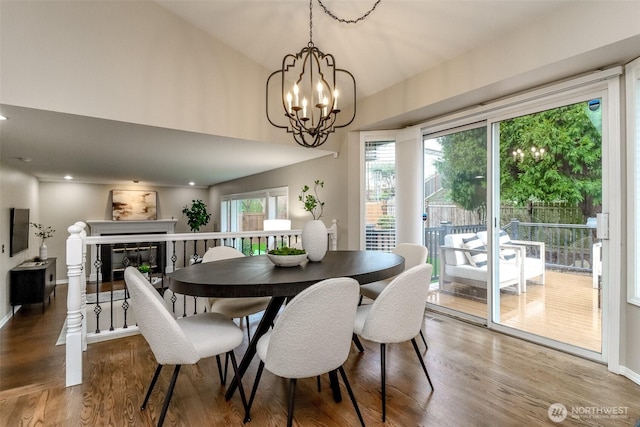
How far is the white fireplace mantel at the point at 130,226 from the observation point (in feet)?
23.0

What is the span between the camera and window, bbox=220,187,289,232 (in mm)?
5625

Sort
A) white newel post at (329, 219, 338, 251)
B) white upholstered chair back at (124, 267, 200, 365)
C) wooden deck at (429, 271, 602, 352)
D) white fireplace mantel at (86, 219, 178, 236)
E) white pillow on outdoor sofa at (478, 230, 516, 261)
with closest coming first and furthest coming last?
white upholstered chair back at (124, 267, 200, 365)
wooden deck at (429, 271, 602, 352)
white pillow on outdoor sofa at (478, 230, 516, 261)
white newel post at (329, 219, 338, 251)
white fireplace mantel at (86, 219, 178, 236)

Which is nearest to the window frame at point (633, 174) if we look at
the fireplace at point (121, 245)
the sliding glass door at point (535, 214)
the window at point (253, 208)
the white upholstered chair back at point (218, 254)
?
the sliding glass door at point (535, 214)

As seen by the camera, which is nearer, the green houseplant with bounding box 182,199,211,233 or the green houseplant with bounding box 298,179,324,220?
the green houseplant with bounding box 298,179,324,220

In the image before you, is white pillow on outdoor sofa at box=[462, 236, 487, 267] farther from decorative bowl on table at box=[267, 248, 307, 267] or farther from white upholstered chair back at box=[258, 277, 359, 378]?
white upholstered chair back at box=[258, 277, 359, 378]

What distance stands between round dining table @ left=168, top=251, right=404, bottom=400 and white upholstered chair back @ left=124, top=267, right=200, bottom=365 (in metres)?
0.14

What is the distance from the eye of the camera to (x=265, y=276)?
1.69m

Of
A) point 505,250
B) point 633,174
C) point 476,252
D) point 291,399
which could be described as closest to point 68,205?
point 291,399

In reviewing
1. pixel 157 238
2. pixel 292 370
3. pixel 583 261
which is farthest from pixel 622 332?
pixel 157 238

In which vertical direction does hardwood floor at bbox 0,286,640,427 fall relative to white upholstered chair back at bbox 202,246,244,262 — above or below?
below

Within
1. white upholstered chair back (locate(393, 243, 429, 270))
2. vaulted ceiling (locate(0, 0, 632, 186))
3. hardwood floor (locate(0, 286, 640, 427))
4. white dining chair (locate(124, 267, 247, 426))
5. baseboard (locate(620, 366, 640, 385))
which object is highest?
vaulted ceiling (locate(0, 0, 632, 186))

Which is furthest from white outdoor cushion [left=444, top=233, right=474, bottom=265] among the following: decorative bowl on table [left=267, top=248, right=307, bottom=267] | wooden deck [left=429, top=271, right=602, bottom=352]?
decorative bowl on table [left=267, top=248, right=307, bottom=267]

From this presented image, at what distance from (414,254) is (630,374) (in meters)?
1.63

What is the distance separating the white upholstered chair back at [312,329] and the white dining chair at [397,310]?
0.29m
